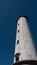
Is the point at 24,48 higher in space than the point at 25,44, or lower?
lower

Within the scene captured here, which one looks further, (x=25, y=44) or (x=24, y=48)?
(x=25, y=44)

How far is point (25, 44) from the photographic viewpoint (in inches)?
969

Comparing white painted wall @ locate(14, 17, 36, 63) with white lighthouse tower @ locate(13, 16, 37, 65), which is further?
white painted wall @ locate(14, 17, 36, 63)

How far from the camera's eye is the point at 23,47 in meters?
24.1

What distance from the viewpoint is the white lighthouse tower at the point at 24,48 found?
2235cm

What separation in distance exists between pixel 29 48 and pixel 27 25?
6.40m

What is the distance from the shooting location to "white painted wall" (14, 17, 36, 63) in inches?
899

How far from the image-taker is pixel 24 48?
23938 mm

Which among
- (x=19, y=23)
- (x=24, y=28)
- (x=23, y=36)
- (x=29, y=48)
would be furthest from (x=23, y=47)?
(x=19, y=23)

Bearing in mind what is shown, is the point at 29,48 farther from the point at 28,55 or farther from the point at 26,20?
the point at 26,20

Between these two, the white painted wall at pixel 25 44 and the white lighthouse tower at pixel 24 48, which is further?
the white painted wall at pixel 25 44

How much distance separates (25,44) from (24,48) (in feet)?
2.78

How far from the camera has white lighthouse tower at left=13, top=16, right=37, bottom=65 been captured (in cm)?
2235

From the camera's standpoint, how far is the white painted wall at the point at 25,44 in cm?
2283
